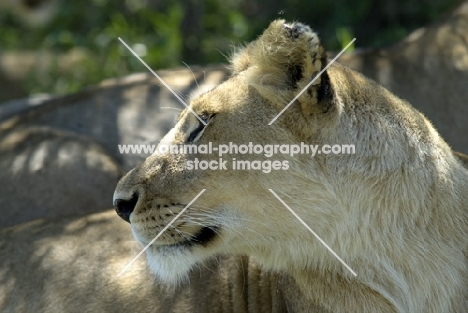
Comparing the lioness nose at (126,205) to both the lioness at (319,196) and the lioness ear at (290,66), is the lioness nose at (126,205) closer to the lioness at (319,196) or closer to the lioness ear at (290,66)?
the lioness at (319,196)

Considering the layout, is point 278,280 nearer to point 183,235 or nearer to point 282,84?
point 183,235

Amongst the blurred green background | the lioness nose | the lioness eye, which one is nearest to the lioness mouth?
the lioness nose

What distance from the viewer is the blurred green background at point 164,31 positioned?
27.0 ft

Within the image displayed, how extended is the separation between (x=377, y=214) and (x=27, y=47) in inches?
337

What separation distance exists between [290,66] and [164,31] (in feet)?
18.2

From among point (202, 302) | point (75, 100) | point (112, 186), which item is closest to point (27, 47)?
point (75, 100)

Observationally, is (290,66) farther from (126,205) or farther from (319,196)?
(126,205)

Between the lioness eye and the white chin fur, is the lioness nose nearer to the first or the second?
the white chin fur

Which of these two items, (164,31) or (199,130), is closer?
(199,130)

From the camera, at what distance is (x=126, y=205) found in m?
3.54

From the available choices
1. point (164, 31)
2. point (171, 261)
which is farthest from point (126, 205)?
point (164, 31)

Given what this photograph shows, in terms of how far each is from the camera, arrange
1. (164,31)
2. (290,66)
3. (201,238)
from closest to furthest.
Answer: (290,66) → (201,238) → (164,31)

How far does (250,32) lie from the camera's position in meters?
8.66

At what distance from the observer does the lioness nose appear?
3.52 m
